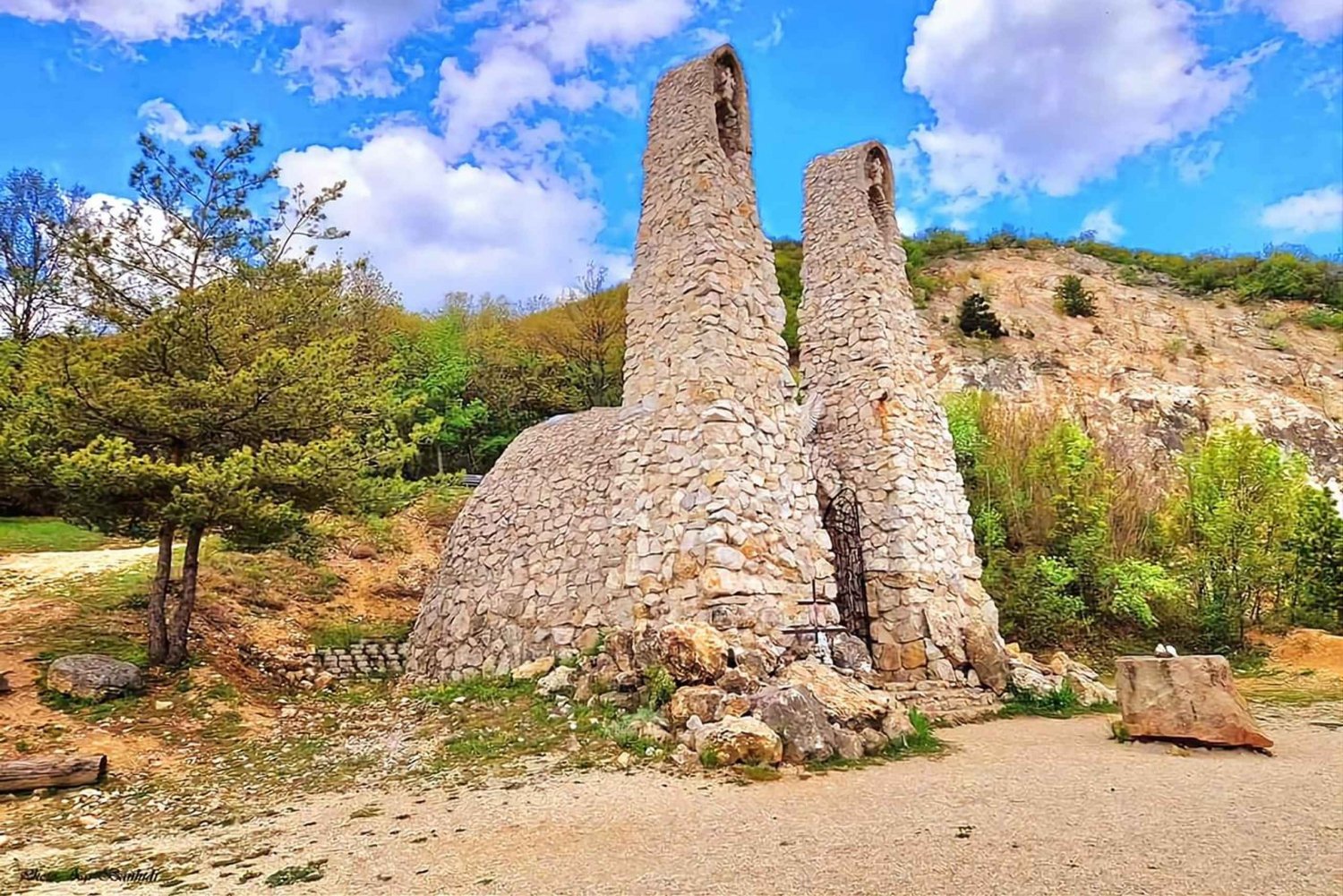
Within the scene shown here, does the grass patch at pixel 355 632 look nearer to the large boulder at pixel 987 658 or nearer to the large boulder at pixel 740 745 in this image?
the large boulder at pixel 740 745

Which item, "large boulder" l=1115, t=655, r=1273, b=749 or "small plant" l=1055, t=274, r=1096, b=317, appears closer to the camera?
"large boulder" l=1115, t=655, r=1273, b=749

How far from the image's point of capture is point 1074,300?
31.8 meters

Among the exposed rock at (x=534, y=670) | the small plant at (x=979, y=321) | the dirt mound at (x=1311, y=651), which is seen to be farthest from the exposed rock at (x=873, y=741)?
the small plant at (x=979, y=321)

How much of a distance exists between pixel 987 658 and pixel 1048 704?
2.70 feet

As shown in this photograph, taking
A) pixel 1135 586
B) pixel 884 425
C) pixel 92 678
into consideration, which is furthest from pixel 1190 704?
pixel 92 678

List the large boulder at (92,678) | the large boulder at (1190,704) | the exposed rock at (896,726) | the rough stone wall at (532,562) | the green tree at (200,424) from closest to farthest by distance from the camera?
the large boulder at (1190,704)
the exposed rock at (896,726)
the large boulder at (92,678)
the green tree at (200,424)
the rough stone wall at (532,562)

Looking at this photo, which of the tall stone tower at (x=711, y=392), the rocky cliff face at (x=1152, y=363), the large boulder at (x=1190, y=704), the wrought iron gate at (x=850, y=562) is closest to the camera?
the large boulder at (x=1190, y=704)

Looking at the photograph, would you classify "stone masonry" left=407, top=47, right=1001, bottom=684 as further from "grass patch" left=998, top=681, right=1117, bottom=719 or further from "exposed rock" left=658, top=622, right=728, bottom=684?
"grass patch" left=998, top=681, right=1117, bottom=719

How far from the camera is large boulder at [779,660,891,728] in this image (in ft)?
20.0

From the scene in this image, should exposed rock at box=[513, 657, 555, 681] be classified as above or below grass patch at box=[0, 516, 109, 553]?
below

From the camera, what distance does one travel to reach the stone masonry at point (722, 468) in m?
7.61

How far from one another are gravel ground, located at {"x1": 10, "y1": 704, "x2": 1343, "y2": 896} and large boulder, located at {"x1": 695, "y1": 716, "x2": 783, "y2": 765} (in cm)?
31

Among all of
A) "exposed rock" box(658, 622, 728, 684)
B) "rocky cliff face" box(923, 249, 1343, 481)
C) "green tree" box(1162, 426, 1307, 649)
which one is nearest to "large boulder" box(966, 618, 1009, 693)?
"exposed rock" box(658, 622, 728, 684)

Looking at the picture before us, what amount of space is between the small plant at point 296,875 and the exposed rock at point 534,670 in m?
3.97
